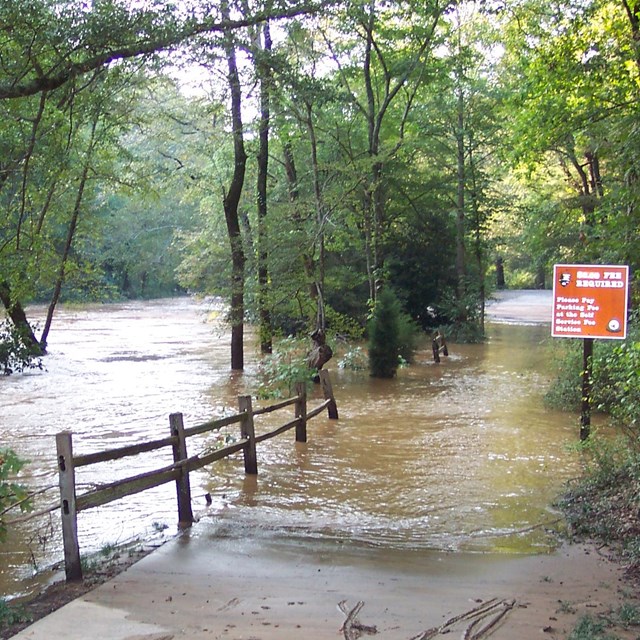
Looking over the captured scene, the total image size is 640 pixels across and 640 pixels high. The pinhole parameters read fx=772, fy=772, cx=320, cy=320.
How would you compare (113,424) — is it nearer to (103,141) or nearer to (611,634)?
(103,141)

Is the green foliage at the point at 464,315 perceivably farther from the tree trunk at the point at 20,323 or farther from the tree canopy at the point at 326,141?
the tree trunk at the point at 20,323

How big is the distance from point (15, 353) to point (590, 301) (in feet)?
59.3

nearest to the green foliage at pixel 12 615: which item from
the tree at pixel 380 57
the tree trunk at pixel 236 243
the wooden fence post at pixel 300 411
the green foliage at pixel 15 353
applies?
the wooden fence post at pixel 300 411

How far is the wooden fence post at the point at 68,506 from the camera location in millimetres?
6098

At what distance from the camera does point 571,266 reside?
10.6 metres

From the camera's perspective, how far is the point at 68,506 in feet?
20.2

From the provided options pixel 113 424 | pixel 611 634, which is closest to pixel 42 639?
pixel 611 634

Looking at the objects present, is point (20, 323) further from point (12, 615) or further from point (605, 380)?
point (12, 615)

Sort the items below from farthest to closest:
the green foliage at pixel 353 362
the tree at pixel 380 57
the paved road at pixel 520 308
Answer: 1. the paved road at pixel 520 308
2. the tree at pixel 380 57
3. the green foliage at pixel 353 362

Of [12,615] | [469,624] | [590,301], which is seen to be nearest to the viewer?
[469,624]

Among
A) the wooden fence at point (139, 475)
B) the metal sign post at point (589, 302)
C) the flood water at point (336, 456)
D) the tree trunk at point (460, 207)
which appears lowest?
the flood water at point (336, 456)

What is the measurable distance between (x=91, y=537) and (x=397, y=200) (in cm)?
2521

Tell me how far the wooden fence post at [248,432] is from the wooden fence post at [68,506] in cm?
390

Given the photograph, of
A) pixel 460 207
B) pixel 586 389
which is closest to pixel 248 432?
pixel 586 389
